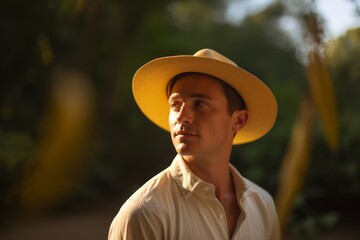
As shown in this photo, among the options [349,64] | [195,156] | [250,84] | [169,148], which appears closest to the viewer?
[195,156]

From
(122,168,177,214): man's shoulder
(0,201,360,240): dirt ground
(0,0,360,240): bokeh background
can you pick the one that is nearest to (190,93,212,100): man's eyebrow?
(122,168,177,214): man's shoulder

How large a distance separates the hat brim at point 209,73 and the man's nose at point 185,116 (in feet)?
0.51

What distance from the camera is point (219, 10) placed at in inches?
496

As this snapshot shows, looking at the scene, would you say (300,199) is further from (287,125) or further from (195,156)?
(287,125)

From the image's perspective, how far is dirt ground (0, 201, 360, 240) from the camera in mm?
6379

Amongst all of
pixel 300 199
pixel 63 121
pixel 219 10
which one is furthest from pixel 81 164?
pixel 219 10

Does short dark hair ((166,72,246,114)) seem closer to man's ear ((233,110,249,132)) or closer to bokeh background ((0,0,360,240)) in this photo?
man's ear ((233,110,249,132))

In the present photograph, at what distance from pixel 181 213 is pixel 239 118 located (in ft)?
1.65

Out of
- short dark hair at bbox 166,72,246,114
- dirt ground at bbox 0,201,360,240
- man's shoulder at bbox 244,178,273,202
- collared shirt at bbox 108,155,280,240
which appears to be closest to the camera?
collared shirt at bbox 108,155,280,240

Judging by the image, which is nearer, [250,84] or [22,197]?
[250,84]

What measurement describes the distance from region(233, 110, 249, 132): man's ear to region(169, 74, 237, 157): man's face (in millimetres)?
90

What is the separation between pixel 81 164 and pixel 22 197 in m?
1.11

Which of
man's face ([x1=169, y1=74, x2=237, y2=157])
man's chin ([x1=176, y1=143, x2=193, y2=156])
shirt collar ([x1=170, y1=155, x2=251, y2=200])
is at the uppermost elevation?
man's face ([x1=169, y1=74, x2=237, y2=157])

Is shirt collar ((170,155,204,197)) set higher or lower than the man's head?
lower
